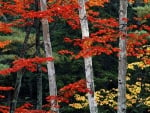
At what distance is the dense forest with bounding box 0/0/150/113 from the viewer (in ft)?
27.6

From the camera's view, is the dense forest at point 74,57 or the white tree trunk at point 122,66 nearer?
the white tree trunk at point 122,66

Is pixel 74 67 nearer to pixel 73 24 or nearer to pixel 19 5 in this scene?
pixel 73 24

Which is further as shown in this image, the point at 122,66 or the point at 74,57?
the point at 74,57

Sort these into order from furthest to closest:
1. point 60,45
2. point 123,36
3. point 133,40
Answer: point 60,45, point 133,40, point 123,36

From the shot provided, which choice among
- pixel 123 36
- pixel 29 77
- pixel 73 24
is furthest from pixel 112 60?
pixel 123 36

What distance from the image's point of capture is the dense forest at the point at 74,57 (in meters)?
8.41

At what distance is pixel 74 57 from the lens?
16672 millimetres

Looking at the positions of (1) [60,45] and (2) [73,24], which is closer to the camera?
(2) [73,24]

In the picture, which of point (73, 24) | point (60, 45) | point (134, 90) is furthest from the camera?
point (60, 45)

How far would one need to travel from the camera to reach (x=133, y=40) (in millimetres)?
9023

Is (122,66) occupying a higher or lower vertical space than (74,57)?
higher

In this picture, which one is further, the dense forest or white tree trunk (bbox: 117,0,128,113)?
the dense forest

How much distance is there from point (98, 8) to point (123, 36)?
42.1 feet

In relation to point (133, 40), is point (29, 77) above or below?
below
